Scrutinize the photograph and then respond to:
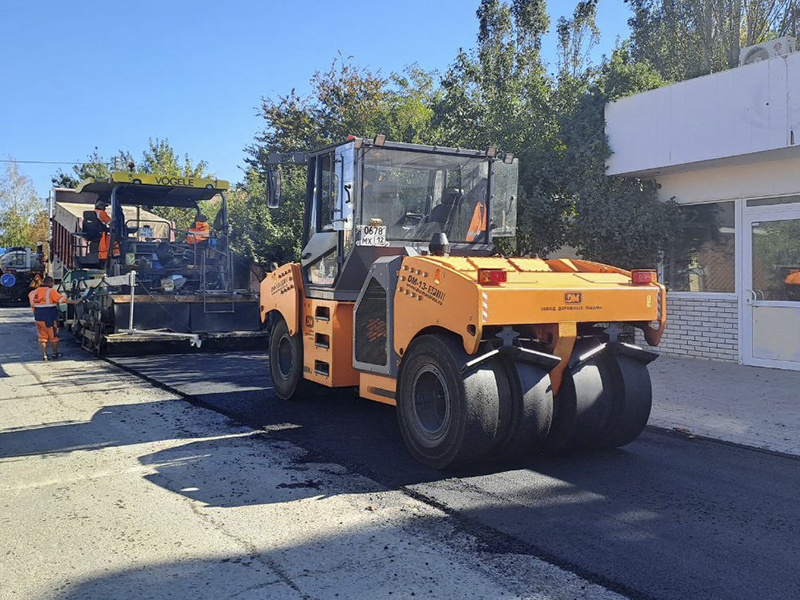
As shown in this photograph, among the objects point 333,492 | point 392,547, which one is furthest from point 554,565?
point 333,492

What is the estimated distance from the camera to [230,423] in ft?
23.6

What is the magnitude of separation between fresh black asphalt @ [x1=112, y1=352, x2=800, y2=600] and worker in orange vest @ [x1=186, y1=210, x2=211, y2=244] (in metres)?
6.97

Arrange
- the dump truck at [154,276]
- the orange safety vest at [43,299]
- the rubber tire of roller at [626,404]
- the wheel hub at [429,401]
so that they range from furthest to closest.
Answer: the orange safety vest at [43,299]
the dump truck at [154,276]
the rubber tire of roller at [626,404]
the wheel hub at [429,401]

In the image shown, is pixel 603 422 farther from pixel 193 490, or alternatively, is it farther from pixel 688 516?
pixel 193 490

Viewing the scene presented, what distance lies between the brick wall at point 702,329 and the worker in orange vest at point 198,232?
8.17 m

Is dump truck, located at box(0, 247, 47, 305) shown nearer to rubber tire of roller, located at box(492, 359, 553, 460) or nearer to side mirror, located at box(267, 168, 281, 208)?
side mirror, located at box(267, 168, 281, 208)

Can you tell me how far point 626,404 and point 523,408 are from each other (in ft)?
3.58

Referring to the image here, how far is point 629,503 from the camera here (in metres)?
4.78

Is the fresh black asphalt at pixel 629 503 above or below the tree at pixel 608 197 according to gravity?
below

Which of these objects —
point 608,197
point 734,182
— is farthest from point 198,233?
point 734,182

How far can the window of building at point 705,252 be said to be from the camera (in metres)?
11.0

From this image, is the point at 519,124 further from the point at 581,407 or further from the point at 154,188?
the point at 581,407

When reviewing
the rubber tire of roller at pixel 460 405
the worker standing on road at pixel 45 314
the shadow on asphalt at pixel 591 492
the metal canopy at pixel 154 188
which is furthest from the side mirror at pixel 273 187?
the worker standing on road at pixel 45 314

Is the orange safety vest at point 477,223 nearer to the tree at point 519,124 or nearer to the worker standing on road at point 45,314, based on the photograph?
the tree at point 519,124
